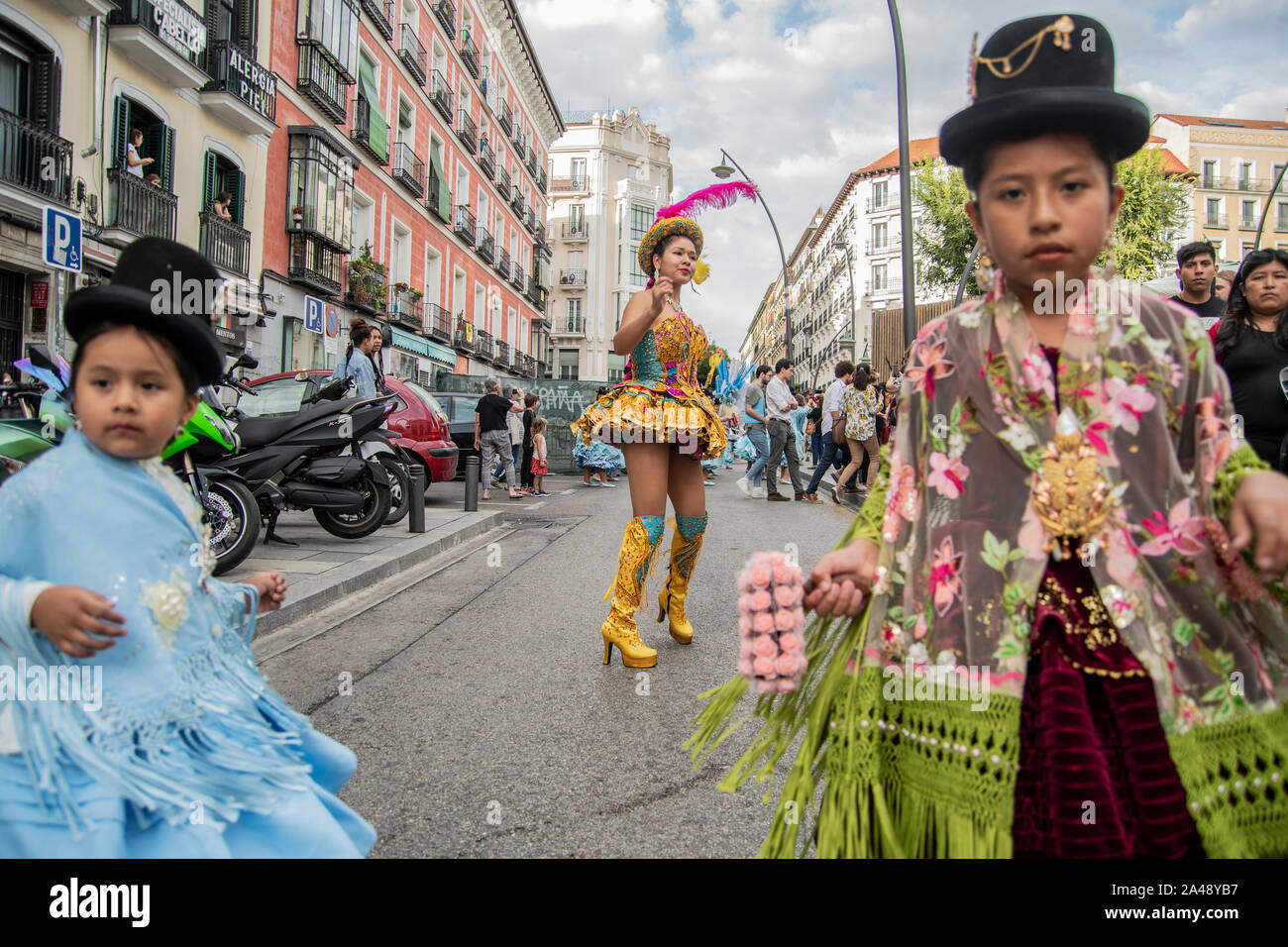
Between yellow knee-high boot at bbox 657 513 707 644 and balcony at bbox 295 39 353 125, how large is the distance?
18.6 m

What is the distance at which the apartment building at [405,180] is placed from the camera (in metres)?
19.2

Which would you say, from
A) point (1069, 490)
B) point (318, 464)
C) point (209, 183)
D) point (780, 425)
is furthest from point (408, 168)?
point (1069, 490)

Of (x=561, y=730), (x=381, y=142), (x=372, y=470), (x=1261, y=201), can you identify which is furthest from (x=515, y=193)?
(x=1261, y=201)

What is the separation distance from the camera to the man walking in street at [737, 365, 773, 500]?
12.7 meters

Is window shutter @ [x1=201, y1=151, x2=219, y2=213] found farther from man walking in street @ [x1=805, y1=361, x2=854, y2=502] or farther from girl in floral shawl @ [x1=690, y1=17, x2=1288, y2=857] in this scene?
girl in floral shawl @ [x1=690, y1=17, x2=1288, y2=857]

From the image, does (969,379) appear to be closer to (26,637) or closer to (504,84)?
(26,637)

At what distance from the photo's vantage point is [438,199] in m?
28.7

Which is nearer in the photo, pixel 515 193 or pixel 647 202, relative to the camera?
pixel 515 193

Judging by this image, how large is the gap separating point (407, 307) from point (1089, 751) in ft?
85.4

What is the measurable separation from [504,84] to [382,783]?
39.7 meters

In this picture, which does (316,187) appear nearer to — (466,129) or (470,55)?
(466,129)

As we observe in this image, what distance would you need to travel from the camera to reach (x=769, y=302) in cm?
10612

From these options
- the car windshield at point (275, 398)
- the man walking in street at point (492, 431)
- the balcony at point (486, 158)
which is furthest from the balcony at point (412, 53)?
the car windshield at point (275, 398)

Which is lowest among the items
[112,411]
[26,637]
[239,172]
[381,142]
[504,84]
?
[26,637]
